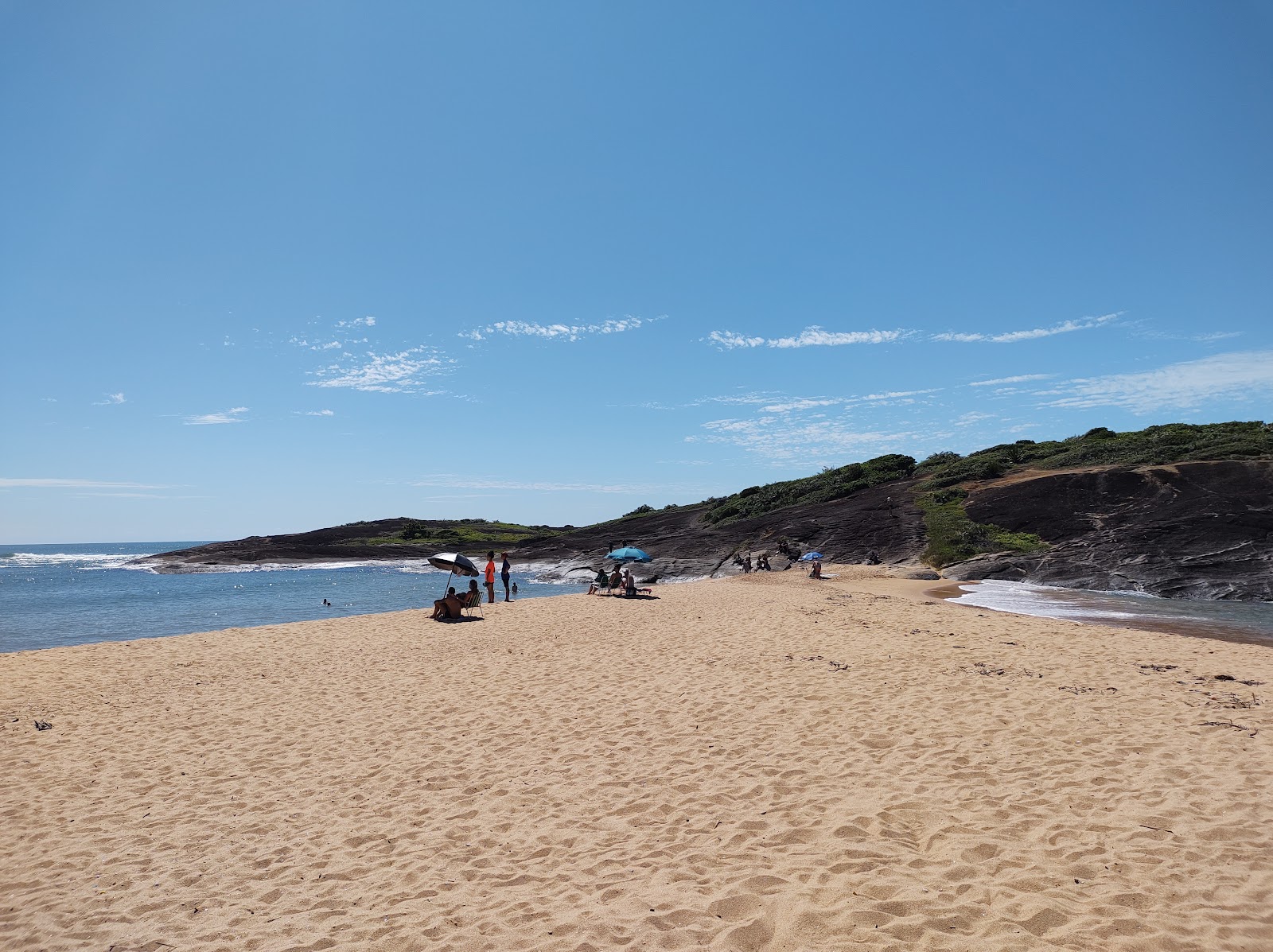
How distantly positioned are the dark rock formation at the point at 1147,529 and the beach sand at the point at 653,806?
2350cm

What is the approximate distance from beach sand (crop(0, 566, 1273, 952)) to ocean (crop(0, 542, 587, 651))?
654 inches

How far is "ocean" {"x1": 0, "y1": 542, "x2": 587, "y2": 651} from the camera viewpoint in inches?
1148

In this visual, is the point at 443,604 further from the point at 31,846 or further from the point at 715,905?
the point at 715,905

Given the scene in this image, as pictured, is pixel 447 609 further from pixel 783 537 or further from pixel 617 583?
pixel 783 537

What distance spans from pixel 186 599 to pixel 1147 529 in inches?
2265

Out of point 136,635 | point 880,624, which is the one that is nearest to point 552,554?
point 136,635

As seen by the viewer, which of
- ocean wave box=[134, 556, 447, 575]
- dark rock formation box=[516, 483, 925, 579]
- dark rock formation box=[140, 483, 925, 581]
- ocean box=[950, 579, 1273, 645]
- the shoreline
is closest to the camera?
the shoreline

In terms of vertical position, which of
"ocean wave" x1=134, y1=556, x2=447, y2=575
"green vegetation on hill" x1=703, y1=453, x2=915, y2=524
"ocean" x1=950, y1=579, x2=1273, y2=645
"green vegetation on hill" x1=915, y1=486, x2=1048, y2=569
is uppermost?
"green vegetation on hill" x1=703, y1=453, x2=915, y2=524

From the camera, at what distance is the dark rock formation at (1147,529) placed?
3241 cm

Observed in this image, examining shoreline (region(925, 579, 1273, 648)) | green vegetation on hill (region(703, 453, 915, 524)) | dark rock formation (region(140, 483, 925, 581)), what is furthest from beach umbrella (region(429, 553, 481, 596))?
green vegetation on hill (region(703, 453, 915, 524))

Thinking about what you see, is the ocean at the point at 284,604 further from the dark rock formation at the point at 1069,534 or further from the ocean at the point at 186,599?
the dark rock formation at the point at 1069,534

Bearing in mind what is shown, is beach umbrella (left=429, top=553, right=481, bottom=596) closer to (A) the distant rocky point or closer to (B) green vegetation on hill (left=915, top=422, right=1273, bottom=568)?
(A) the distant rocky point

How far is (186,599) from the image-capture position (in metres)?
43.0

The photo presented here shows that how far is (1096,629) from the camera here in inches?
731
